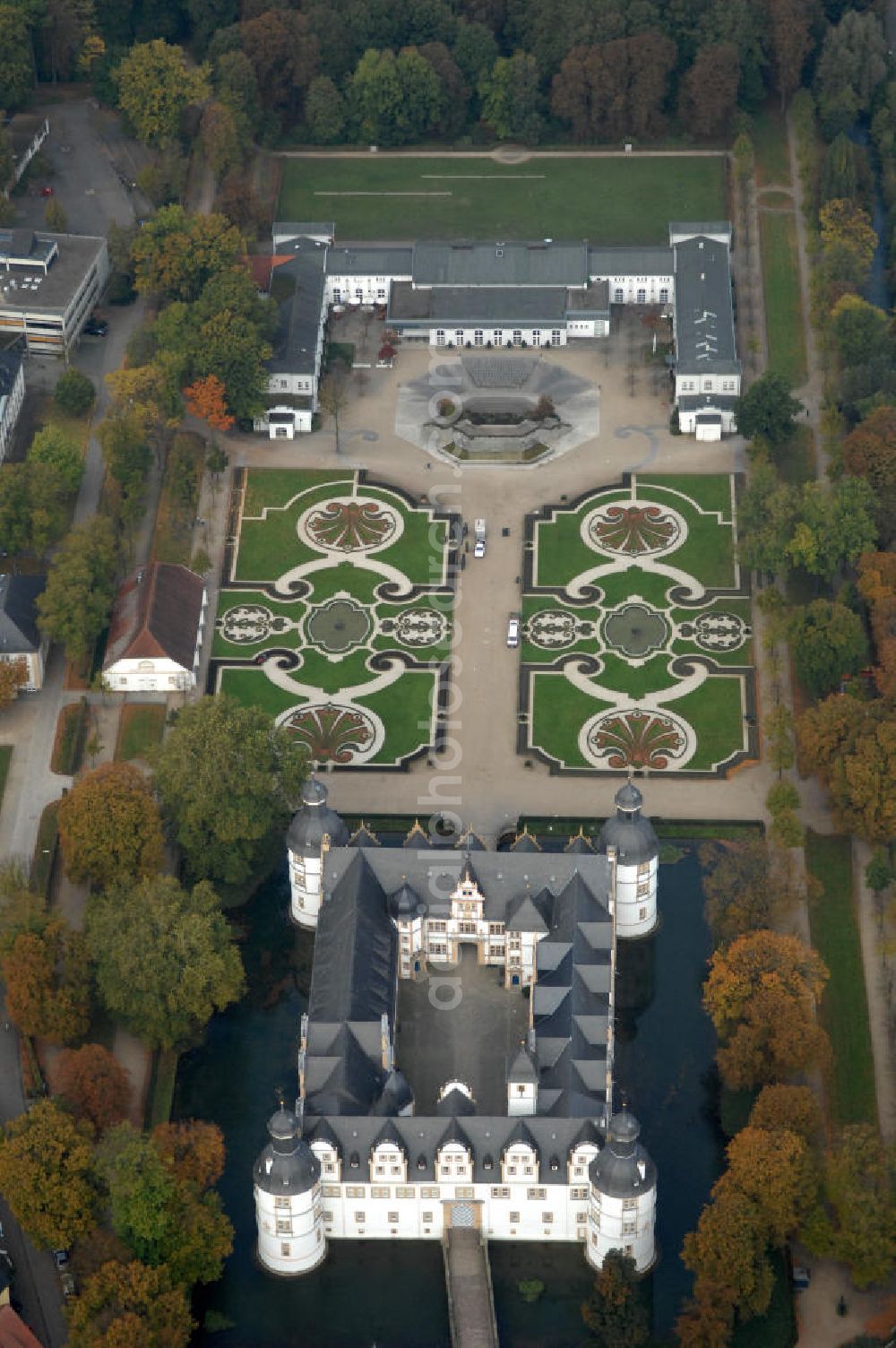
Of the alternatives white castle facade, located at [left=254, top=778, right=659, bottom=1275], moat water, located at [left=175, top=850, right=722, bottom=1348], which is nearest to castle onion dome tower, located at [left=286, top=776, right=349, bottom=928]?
white castle facade, located at [left=254, top=778, right=659, bottom=1275]

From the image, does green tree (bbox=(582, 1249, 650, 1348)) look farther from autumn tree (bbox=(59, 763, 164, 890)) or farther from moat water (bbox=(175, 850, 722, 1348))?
autumn tree (bbox=(59, 763, 164, 890))

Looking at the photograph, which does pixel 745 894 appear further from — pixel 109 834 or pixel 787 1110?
pixel 109 834

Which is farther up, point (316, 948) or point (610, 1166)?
point (316, 948)

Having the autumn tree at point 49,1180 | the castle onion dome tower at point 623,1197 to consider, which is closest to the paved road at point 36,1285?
the autumn tree at point 49,1180

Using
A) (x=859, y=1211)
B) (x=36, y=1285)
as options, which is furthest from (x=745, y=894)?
(x=36, y=1285)

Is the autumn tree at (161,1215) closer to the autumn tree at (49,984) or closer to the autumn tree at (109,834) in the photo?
the autumn tree at (49,984)

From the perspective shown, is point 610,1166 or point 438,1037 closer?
point 610,1166

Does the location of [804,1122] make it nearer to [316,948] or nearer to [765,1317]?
[765,1317]

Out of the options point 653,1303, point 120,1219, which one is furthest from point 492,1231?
point 120,1219

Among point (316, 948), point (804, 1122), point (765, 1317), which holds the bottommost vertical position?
point (765, 1317)
